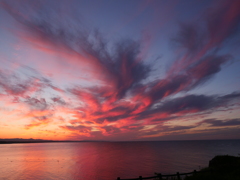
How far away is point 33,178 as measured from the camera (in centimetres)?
4000

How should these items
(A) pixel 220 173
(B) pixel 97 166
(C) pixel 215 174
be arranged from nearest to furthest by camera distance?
(C) pixel 215 174, (A) pixel 220 173, (B) pixel 97 166

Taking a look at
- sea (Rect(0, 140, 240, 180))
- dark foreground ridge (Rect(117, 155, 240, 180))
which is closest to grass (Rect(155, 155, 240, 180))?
dark foreground ridge (Rect(117, 155, 240, 180))

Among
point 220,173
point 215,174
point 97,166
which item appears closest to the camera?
point 215,174

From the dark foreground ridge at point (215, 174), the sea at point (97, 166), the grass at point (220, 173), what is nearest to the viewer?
the dark foreground ridge at point (215, 174)

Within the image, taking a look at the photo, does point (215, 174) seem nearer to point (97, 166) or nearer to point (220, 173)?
point (220, 173)

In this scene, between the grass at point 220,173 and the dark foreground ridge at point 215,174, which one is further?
the grass at point 220,173

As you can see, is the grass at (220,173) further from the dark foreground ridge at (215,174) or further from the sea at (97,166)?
the sea at (97,166)

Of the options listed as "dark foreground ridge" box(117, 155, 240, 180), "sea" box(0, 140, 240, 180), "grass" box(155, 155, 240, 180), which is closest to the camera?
"dark foreground ridge" box(117, 155, 240, 180)

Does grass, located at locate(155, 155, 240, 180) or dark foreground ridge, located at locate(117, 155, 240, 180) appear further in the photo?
grass, located at locate(155, 155, 240, 180)

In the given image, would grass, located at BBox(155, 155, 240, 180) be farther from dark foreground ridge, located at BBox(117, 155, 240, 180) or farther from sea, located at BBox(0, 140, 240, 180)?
sea, located at BBox(0, 140, 240, 180)

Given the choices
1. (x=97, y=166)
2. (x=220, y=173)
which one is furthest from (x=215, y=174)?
(x=97, y=166)

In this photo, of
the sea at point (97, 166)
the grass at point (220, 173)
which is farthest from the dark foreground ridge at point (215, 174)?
the sea at point (97, 166)

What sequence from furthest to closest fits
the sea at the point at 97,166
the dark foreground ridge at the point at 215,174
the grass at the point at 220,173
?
the sea at the point at 97,166 < the grass at the point at 220,173 < the dark foreground ridge at the point at 215,174

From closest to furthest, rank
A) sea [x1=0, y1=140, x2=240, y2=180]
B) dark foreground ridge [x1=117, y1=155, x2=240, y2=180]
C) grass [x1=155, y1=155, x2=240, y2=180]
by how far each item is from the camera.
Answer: dark foreground ridge [x1=117, y1=155, x2=240, y2=180] → grass [x1=155, y1=155, x2=240, y2=180] → sea [x1=0, y1=140, x2=240, y2=180]
